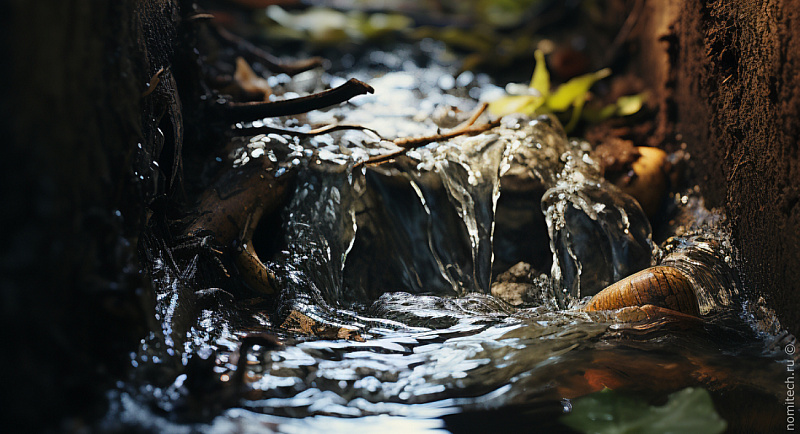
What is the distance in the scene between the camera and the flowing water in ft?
3.48

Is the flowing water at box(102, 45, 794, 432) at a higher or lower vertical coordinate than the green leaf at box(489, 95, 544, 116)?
lower

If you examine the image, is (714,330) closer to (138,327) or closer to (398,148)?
(398,148)

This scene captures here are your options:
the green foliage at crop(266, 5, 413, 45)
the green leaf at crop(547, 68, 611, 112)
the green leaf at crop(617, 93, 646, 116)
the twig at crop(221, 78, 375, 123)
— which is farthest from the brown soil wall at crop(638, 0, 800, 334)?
the green foliage at crop(266, 5, 413, 45)

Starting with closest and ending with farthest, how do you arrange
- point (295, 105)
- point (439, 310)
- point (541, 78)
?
1. point (439, 310)
2. point (295, 105)
3. point (541, 78)

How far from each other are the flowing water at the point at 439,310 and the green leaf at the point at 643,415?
0.03 m

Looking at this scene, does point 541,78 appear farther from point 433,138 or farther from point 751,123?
point 751,123

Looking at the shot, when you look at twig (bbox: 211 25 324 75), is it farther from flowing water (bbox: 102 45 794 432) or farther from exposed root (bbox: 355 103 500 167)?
exposed root (bbox: 355 103 500 167)

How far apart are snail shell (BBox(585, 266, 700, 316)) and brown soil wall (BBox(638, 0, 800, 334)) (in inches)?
8.0

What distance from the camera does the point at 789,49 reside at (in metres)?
1.25

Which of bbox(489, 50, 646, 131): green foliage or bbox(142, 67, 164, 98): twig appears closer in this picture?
bbox(142, 67, 164, 98): twig

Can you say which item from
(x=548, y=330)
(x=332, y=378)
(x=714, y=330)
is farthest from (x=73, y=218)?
(x=714, y=330)

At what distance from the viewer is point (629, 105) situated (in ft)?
8.39

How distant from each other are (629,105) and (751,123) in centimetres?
107

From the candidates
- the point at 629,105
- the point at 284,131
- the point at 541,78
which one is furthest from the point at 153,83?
the point at 629,105
